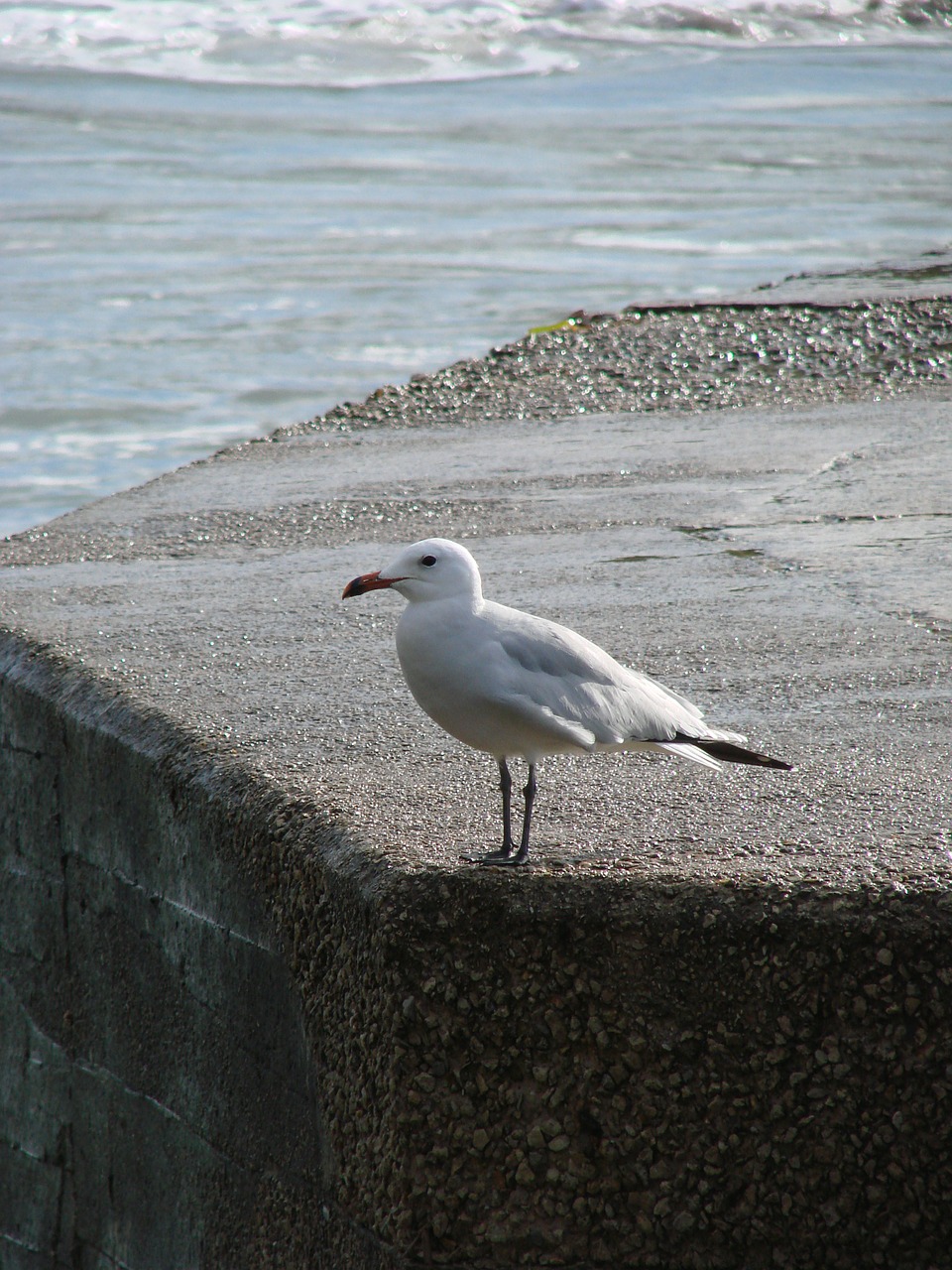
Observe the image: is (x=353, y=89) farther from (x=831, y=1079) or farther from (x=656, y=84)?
(x=831, y=1079)

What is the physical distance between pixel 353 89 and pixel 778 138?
648 cm

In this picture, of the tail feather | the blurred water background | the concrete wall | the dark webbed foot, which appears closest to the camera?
the concrete wall

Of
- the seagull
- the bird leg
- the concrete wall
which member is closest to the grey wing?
the seagull

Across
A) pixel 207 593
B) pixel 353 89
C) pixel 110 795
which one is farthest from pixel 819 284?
pixel 353 89

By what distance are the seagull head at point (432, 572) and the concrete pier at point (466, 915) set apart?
400 mm

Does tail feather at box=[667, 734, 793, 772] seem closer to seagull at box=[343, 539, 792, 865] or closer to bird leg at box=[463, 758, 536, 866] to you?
seagull at box=[343, 539, 792, 865]

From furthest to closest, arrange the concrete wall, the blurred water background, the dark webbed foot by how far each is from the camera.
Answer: the blurred water background < the dark webbed foot < the concrete wall

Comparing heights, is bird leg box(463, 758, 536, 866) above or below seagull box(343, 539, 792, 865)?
below

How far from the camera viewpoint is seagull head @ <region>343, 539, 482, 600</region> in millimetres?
2457

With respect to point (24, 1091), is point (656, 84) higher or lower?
higher

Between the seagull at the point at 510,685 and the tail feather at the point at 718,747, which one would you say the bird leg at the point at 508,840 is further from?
the tail feather at the point at 718,747

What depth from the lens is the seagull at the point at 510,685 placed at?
7.77ft

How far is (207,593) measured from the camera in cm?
422

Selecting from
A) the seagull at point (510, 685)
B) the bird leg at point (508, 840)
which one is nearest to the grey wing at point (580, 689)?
the seagull at point (510, 685)
